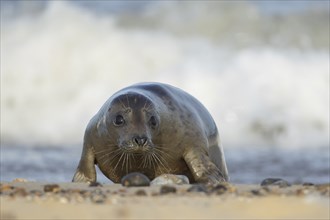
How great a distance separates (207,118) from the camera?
32.4 feet

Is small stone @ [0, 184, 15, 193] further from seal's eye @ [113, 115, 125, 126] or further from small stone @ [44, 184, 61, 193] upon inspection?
seal's eye @ [113, 115, 125, 126]

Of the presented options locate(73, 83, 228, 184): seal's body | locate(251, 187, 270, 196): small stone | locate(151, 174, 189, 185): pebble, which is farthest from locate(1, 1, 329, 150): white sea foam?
locate(251, 187, 270, 196): small stone

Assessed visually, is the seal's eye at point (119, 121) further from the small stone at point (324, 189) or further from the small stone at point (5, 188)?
the small stone at point (324, 189)

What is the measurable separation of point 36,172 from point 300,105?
21.0ft

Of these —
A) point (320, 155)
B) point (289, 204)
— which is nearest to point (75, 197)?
point (289, 204)

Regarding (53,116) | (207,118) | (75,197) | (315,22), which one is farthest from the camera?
(315,22)

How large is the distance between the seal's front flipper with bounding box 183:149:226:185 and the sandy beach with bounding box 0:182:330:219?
8.07ft

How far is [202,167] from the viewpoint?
909 centimetres

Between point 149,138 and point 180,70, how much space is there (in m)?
11.7

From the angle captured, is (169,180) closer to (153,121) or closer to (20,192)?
(153,121)

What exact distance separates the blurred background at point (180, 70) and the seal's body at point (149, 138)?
14.3ft

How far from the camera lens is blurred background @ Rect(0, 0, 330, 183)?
1627 centimetres

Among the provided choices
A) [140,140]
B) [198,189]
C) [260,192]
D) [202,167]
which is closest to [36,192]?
[198,189]

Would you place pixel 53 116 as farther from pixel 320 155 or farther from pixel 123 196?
pixel 123 196
